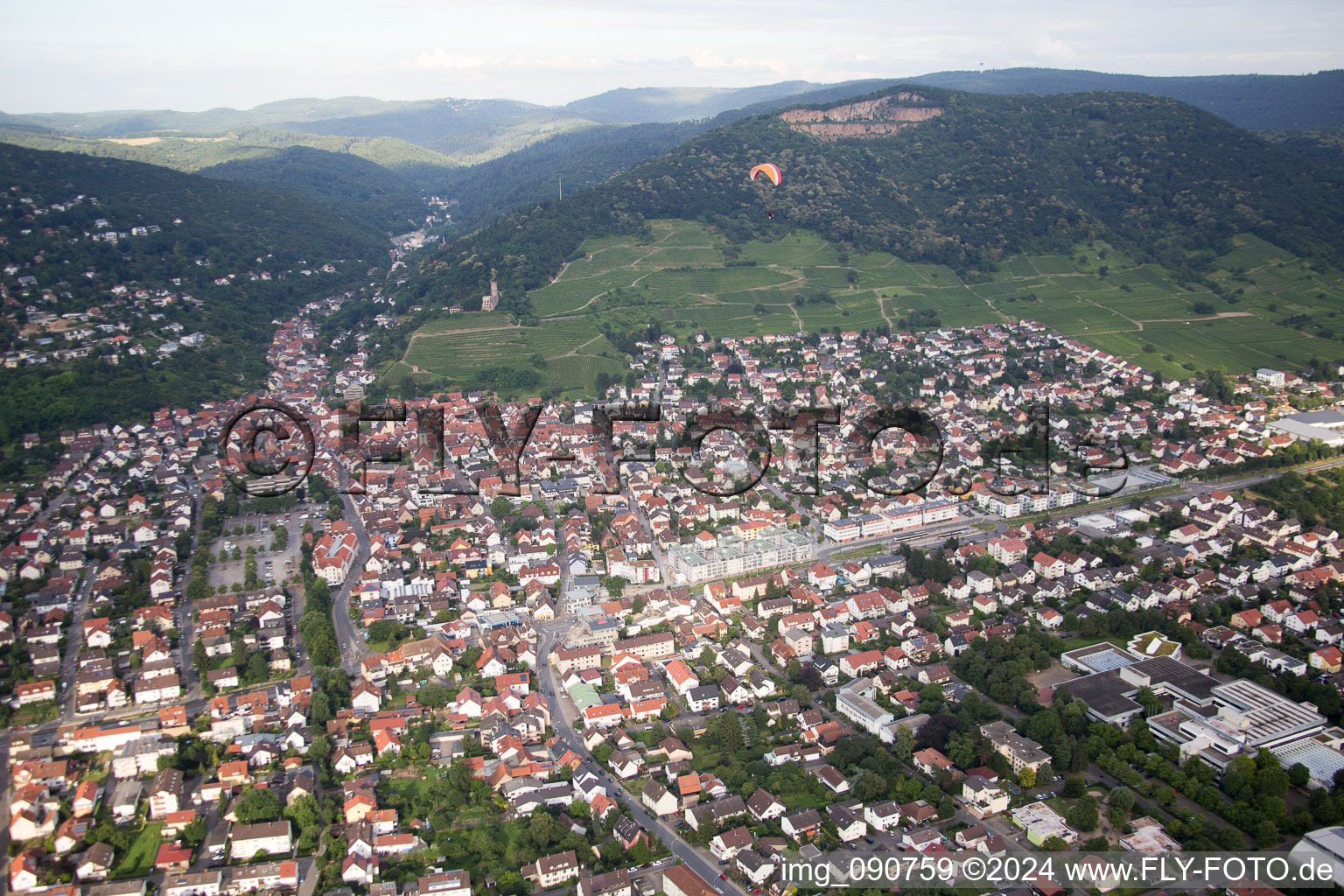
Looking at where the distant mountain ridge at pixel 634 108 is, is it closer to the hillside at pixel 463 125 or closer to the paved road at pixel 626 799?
the hillside at pixel 463 125

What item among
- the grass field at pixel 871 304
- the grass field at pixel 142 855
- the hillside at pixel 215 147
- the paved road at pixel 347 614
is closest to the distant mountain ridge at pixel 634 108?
the hillside at pixel 215 147

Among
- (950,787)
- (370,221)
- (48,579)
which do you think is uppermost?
→ (370,221)

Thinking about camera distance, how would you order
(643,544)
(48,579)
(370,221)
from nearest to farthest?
1. (48,579)
2. (643,544)
3. (370,221)

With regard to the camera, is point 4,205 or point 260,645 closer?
point 260,645

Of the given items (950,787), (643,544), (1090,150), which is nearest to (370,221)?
Answer: (1090,150)

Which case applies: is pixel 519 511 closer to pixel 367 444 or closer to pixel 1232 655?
pixel 367 444

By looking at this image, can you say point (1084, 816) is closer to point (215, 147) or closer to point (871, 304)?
point (871, 304)
